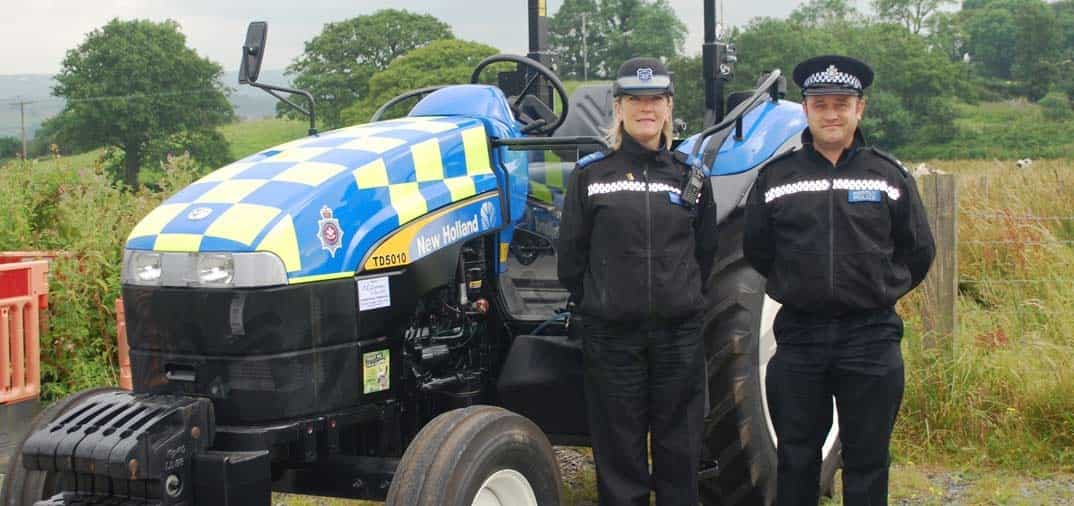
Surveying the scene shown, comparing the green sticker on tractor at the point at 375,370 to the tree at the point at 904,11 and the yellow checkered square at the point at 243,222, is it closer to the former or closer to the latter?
the yellow checkered square at the point at 243,222

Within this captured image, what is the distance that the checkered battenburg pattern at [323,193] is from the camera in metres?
3.30

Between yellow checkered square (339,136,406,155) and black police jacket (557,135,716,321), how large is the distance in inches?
24.4

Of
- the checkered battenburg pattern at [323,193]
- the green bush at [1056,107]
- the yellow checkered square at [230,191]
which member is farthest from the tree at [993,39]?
the yellow checkered square at [230,191]

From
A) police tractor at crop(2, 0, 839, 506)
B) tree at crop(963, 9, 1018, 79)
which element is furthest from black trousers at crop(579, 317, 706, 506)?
tree at crop(963, 9, 1018, 79)

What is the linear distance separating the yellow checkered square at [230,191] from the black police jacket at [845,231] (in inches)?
65.4

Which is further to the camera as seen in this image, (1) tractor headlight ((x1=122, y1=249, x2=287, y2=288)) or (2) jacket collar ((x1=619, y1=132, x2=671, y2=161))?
(2) jacket collar ((x1=619, y1=132, x2=671, y2=161))

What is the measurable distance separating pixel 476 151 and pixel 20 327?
379cm

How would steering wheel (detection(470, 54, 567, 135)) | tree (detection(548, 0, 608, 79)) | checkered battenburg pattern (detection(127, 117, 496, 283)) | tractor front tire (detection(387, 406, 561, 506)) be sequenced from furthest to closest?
tree (detection(548, 0, 608, 79))
steering wheel (detection(470, 54, 567, 135))
checkered battenburg pattern (detection(127, 117, 496, 283))
tractor front tire (detection(387, 406, 561, 506))

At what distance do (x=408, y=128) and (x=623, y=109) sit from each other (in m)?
0.81

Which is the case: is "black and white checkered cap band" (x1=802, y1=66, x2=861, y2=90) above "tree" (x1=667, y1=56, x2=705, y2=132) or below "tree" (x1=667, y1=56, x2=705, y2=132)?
below

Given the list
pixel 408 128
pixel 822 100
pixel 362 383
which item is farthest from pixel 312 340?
pixel 822 100

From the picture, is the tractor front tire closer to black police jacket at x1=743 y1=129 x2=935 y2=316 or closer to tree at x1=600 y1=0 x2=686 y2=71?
black police jacket at x1=743 y1=129 x2=935 y2=316

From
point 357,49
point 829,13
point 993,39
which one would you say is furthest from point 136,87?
point 993,39

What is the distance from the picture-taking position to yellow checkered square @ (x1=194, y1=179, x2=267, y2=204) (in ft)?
11.3
